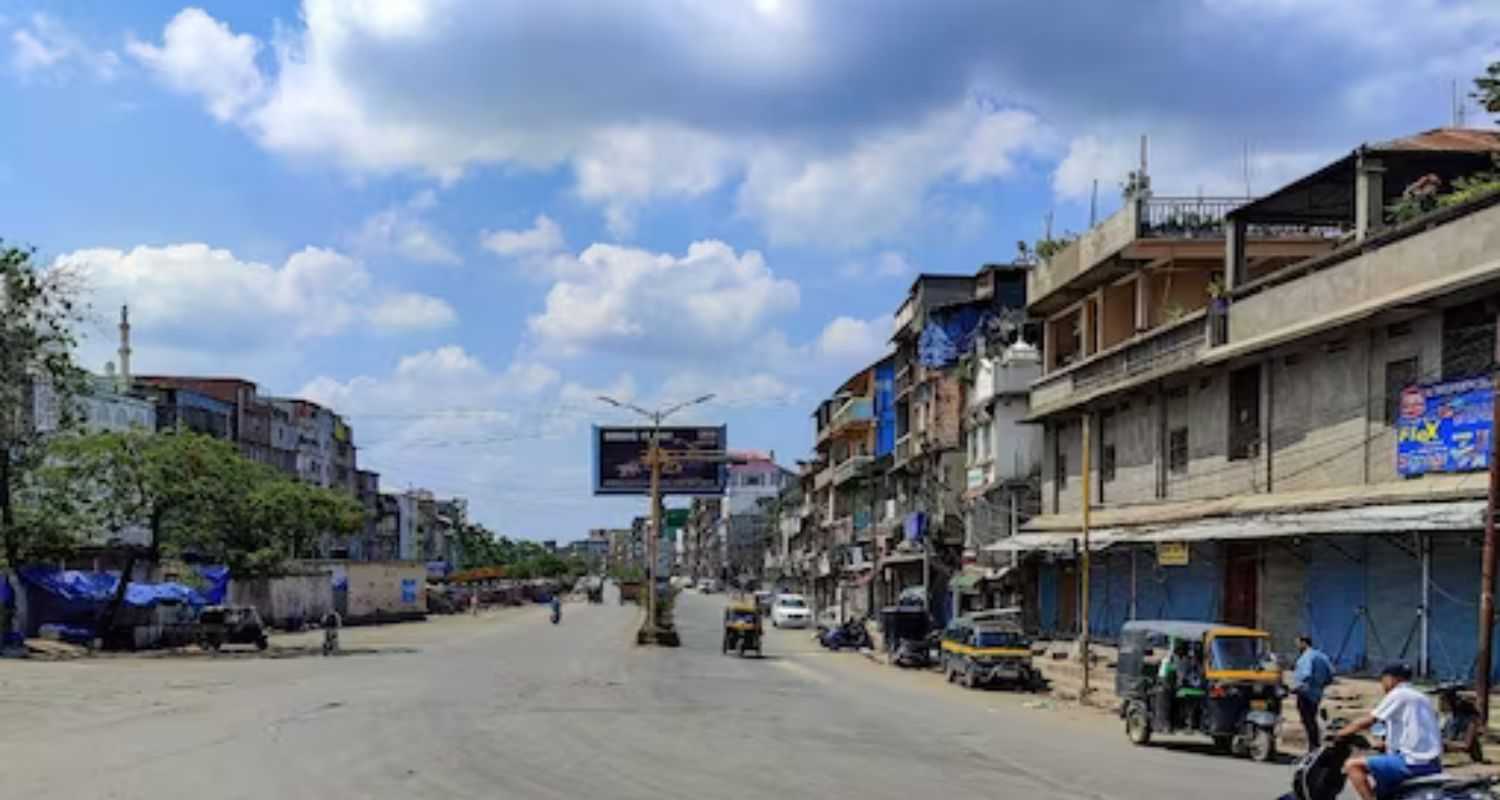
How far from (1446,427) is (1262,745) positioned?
6228mm

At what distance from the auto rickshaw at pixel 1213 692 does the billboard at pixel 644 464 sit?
2795 inches

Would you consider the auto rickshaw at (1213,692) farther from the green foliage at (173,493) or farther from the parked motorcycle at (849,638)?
the parked motorcycle at (849,638)

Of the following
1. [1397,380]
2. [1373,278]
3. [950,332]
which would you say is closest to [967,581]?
[950,332]

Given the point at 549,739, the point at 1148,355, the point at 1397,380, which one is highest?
the point at 1148,355

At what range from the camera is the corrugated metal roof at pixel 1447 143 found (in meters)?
28.3

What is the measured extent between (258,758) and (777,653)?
37.9 metres

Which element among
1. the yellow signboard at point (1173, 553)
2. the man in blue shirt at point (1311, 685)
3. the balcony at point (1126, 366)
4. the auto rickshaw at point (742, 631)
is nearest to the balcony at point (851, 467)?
the auto rickshaw at point (742, 631)

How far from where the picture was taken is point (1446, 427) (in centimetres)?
2252

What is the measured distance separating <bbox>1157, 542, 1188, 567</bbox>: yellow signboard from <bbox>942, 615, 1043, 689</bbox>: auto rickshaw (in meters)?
6.84

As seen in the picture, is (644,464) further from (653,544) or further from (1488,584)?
(1488,584)

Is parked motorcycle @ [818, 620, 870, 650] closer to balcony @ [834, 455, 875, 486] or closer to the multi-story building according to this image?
balcony @ [834, 455, 875, 486]

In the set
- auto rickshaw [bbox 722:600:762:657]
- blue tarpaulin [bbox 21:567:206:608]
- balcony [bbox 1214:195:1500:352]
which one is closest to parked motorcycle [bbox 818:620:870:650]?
auto rickshaw [bbox 722:600:762:657]

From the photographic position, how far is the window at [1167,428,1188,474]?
1297 inches

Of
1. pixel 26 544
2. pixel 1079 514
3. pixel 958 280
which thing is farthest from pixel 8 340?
pixel 958 280
